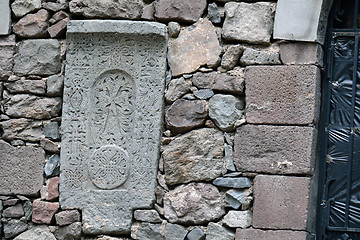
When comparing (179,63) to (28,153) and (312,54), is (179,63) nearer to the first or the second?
(312,54)

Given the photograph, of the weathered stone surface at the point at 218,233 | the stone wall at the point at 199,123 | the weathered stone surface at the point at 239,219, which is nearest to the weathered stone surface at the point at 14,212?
the stone wall at the point at 199,123

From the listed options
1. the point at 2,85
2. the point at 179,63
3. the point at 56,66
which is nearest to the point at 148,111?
the point at 179,63

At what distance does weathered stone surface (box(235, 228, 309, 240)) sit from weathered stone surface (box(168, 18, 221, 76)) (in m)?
1.11

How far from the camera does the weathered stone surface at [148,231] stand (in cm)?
437

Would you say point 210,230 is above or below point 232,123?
below

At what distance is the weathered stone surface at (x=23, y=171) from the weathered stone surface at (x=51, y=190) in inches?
1.7

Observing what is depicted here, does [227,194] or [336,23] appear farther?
[336,23]

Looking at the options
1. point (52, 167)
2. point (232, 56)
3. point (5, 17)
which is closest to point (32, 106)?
point (52, 167)

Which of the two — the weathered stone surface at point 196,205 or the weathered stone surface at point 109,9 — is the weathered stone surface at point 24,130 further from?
the weathered stone surface at point 196,205

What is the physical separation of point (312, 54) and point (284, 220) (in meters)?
1.08

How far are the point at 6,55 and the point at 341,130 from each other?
2.36 meters

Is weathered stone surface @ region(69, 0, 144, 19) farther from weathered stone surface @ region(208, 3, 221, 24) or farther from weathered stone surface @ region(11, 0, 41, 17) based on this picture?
weathered stone surface @ region(208, 3, 221, 24)

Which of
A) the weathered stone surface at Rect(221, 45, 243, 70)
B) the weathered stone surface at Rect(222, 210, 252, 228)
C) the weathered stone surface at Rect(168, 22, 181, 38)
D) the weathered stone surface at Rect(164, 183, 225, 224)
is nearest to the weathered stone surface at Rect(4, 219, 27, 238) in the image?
the weathered stone surface at Rect(164, 183, 225, 224)

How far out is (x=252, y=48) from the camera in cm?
445
